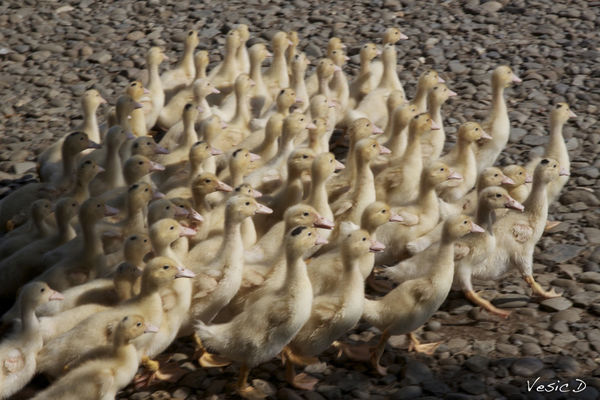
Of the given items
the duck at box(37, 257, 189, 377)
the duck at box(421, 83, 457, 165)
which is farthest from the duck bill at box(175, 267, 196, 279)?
the duck at box(421, 83, 457, 165)

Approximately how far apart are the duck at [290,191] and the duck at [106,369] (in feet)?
6.15

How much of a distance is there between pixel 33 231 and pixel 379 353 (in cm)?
297

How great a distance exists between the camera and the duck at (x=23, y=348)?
231 inches

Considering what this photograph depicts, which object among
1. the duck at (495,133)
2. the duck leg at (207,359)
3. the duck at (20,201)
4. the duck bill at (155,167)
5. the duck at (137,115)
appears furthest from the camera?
the duck at (137,115)

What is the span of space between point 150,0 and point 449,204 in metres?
7.00

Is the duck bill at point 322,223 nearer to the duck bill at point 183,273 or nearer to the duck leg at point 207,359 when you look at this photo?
the duck bill at point 183,273

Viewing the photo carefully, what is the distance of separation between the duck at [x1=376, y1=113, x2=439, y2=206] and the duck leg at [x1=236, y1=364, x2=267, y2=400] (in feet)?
6.83

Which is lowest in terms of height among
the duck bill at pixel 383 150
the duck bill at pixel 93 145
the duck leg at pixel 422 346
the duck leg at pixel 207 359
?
the duck leg at pixel 207 359

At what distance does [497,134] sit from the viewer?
8.50 m

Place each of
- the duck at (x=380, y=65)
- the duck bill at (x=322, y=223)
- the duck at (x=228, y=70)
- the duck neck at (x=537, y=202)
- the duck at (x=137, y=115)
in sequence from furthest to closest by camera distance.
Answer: the duck at (x=228, y=70)
the duck at (x=380, y=65)
the duck at (x=137, y=115)
the duck neck at (x=537, y=202)
the duck bill at (x=322, y=223)

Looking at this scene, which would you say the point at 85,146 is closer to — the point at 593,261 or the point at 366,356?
the point at 366,356

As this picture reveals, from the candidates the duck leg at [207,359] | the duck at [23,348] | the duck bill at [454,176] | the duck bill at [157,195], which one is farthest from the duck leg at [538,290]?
the duck at [23,348]

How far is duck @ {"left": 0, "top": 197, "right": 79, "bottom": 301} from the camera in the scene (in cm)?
704

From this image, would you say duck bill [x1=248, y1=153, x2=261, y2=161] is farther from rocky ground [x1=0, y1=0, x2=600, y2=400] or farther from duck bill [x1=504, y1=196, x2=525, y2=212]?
duck bill [x1=504, y1=196, x2=525, y2=212]
